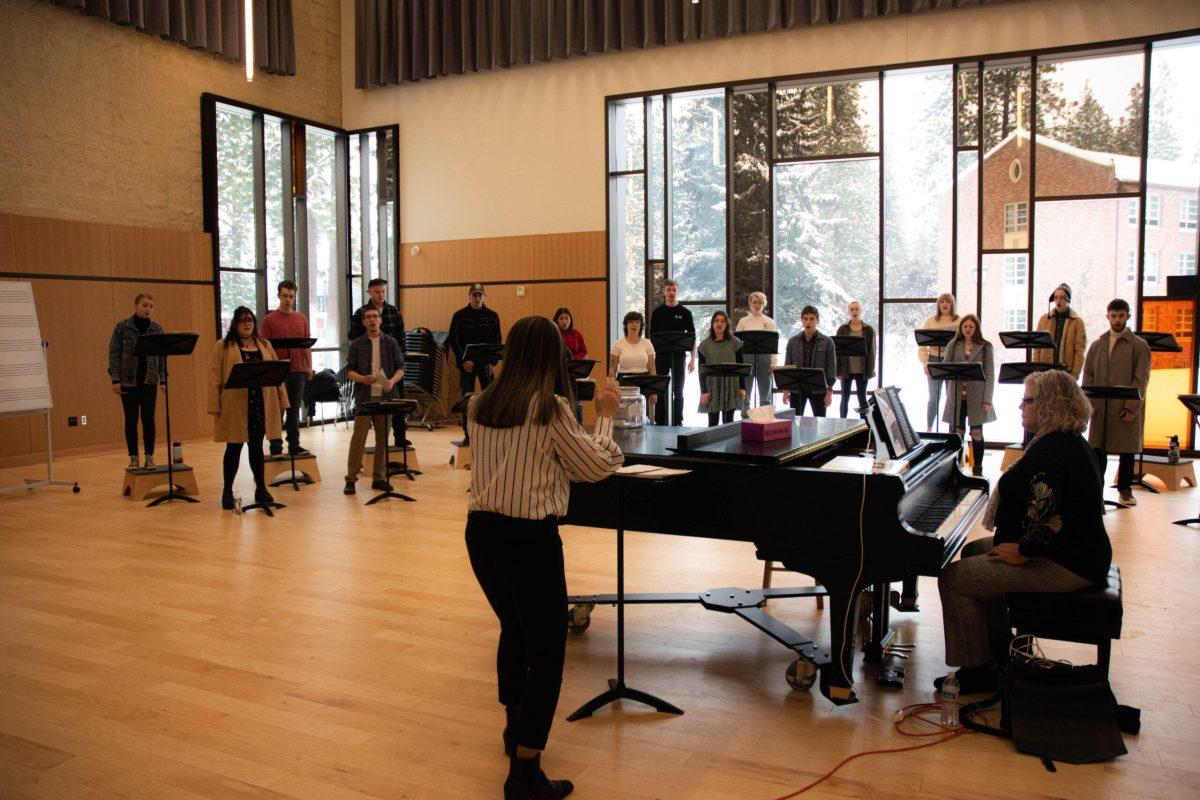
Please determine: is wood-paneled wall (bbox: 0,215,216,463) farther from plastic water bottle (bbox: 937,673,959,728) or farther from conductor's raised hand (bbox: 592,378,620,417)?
plastic water bottle (bbox: 937,673,959,728)

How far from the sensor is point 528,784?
8.68ft

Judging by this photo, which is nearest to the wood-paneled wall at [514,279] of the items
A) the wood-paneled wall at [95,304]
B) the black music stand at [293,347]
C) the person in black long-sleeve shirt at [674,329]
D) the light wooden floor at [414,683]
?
the person in black long-sleeve shirt at [674,329]

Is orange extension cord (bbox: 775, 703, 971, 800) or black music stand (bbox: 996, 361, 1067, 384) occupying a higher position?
black music stand (bbox: 996, 361, 1067, 384)

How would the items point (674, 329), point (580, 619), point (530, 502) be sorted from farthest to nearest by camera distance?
point (674, 329)
point (580, 619)
point (530, 502)

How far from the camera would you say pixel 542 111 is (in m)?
11.4

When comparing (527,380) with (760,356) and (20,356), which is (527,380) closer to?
(20,356)

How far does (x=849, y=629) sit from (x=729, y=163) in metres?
7.96

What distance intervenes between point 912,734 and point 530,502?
156cm

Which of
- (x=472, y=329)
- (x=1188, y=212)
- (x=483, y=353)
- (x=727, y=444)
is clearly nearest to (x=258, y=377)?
(x=483, y=353)

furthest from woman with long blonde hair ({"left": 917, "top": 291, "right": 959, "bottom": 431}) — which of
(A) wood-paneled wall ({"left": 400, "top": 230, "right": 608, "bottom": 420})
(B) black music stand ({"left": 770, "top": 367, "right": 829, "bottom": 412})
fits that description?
(A) wood-paneled wall ({"left": 400, "top": 230, "right": 608, "bottom": 420})

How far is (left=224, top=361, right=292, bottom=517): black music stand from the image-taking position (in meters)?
6.49

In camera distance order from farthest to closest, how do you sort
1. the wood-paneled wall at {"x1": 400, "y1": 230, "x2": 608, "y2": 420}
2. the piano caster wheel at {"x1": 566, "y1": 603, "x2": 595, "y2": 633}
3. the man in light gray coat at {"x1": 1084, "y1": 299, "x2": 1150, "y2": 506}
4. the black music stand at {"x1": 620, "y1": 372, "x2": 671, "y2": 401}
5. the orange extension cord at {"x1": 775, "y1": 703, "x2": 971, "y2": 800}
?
the wood-paneled wall at {"x1": 400, "y1": 230, "x2": 608, "y2": 420}
the black music stand at {"x1": 620, "y1": 372, "x2": 671, "y2": 401}
the man in light gray coat at {"x1": 1084, "y1": 299, "x2": 1150, "y2": 506}
the piano caster wheel at {"x1": 566, "y1": 603, "x2": 595, "y2": 633}
the orange extension cord at {"x1": 775, "y1": 703, "x2": 971, "y2": 800}

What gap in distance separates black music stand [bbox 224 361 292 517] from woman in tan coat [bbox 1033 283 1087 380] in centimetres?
618

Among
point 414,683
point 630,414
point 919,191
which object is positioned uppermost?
point 919,191
